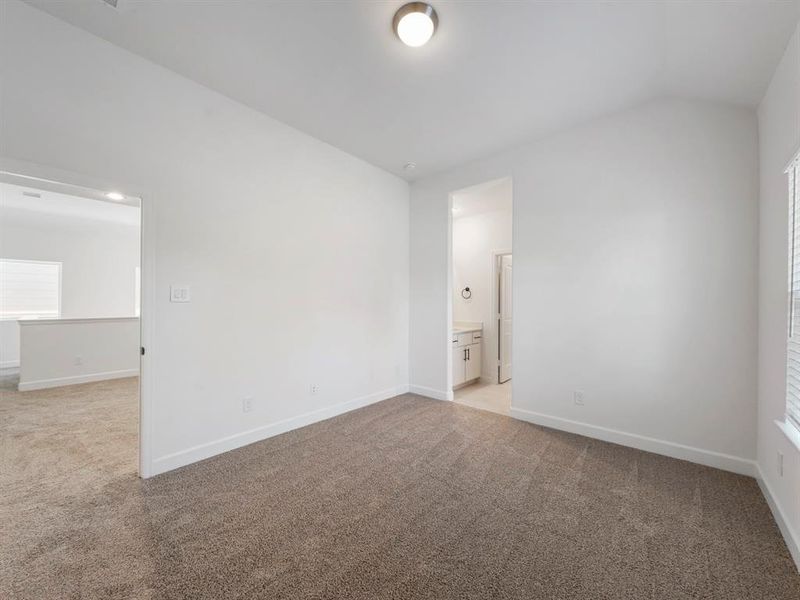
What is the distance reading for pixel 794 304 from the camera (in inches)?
72.9

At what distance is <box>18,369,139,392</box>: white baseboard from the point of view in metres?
4.65

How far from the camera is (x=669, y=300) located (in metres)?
2.72

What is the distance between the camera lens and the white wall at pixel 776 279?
69.0 inches

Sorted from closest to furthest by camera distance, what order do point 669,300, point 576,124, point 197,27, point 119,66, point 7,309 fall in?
1. point 197,27
2. point 119,66
3. point 669,300
4. point 576,124
5. point 7,309

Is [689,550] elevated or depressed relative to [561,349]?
depressed

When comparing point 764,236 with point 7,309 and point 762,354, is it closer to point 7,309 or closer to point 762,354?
point 762,354

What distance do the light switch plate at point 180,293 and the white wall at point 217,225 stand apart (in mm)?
42

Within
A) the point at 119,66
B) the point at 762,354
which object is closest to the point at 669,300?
the point at 762,354

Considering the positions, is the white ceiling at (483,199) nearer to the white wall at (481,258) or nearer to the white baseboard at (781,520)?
the white wall at (481,258)

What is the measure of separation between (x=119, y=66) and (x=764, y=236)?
4.57 meters

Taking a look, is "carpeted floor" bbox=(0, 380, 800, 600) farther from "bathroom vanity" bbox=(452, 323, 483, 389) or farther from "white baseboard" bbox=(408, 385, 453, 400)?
"bathroom vanity" bbox=(452, 323, 483, 389)

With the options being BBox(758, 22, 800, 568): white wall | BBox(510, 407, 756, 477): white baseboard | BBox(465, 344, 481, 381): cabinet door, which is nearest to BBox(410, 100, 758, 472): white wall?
BBox(510, 407, 756, 477): white baseboard

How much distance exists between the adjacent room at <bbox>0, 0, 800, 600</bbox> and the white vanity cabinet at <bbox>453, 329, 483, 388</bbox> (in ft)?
2.71

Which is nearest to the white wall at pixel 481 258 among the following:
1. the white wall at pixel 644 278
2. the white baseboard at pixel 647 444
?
the white wall at pixel 644 278
